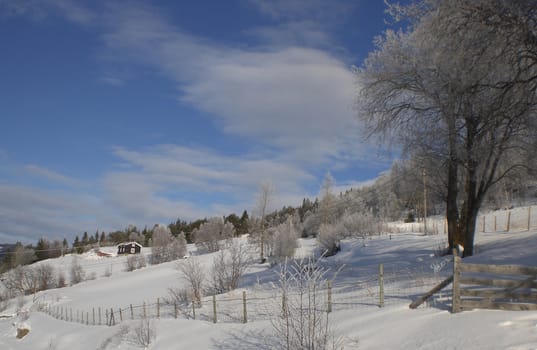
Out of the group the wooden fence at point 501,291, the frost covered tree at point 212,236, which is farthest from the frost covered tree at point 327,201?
the wooden fence at point 501,291

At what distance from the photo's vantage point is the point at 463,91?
1453cm

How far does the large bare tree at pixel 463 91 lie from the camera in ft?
39.0

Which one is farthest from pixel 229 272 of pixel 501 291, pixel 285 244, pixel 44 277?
pixel 44 277

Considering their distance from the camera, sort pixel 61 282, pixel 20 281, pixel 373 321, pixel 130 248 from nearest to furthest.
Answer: pixel 373 321 < pixel 20 281 < pixel 61 282 < pixel 130 248

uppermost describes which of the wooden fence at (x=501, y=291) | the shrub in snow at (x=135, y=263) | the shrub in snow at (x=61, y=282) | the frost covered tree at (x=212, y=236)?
the wooden fence at (x=501, y=291)

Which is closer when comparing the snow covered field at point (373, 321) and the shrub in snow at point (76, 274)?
the snow covered field at point (373, 321)

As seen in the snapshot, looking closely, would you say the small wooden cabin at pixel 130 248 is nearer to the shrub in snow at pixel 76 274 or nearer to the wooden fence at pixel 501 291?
the shrub in snow at pixel 76 274

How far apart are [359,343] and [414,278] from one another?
7182 mm

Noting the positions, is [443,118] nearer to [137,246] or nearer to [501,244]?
[501,244]

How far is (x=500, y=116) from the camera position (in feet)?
47.8

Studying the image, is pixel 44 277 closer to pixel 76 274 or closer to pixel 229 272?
pixel 76 274

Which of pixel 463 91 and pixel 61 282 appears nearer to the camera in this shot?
pixel 463 91

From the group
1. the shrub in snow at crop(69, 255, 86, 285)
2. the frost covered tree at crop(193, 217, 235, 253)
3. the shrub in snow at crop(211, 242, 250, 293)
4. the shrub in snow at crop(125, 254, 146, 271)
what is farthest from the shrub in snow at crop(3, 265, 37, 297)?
the shrub in snow at crop(211, 242, 250, 293)

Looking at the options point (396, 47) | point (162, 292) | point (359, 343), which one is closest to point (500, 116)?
point (396, 47)
